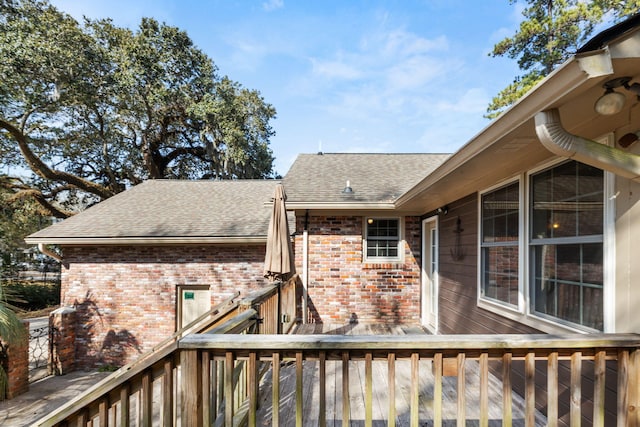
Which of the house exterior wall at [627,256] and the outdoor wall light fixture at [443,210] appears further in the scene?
the outdoor wall light fixture at [443,210]

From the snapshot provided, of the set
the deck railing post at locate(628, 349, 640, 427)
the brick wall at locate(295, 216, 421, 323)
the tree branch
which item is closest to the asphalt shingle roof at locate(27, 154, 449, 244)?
the brick wall at locate(295, 216, 421, 323)

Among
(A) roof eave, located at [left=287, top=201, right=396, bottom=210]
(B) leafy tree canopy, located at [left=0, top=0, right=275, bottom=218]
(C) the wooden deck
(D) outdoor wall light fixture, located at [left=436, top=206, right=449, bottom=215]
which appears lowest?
(C) the wooden deck

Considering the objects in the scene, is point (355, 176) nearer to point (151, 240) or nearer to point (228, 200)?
point (228, 200)

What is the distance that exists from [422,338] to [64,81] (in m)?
15.8

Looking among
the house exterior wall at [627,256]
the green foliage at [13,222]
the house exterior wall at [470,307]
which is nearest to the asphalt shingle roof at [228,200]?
the house exterior wall at [470,307]

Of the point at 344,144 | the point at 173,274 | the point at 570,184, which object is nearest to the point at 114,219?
the point at 173,274

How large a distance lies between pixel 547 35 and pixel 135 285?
16.8m

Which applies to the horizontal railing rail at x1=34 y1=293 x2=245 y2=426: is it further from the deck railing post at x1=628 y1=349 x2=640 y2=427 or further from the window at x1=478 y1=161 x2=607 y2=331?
the window at x1=478 y1=161 x2=607 y2=331

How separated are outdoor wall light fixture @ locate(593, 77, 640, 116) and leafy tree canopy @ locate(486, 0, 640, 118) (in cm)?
1254

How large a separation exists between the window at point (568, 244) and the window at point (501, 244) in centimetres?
27

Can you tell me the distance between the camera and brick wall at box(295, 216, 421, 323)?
6062mm

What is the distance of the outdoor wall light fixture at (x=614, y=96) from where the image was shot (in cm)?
144

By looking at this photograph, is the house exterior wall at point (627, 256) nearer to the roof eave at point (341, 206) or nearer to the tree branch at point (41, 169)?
the roof eave at point (341, 206)

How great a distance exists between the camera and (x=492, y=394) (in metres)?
3.02
